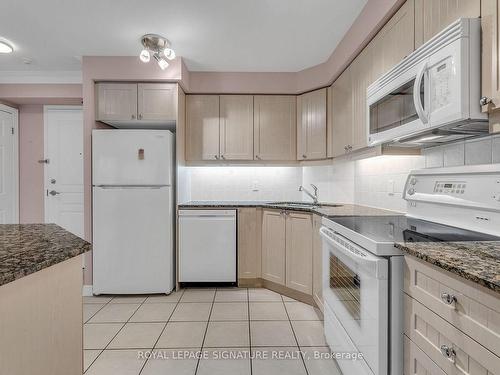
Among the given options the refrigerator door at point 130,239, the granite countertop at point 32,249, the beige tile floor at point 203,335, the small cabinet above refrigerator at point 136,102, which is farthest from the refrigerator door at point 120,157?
the granite countertop at point 32,249

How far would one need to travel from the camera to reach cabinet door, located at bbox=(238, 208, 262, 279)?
9.78 feet

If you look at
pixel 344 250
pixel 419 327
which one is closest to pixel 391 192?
pixel 344 250

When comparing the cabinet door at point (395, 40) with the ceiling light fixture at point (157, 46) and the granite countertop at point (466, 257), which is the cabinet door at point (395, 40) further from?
the ceiling light fixture at point (157, 46)

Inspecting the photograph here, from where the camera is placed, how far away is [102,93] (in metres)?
2.86

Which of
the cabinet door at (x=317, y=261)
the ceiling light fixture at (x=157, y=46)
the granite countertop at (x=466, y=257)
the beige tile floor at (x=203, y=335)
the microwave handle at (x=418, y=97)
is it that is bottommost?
the beige tile floor at (x=203, y=335)

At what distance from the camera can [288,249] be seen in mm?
2758

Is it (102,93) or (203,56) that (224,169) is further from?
(102,93)

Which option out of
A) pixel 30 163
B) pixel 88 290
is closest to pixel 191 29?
pixel 88 290

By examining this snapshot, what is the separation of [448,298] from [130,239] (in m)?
2.66

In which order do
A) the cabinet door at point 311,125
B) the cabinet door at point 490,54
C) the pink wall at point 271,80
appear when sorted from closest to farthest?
the cabinet door at point 490,54
the pink wall at point 271,80
the cabinet door at point 311,125

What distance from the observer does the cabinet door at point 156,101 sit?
2871mm

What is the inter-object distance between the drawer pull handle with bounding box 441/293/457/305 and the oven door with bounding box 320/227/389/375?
0.25 m

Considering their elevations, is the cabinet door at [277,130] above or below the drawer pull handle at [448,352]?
above

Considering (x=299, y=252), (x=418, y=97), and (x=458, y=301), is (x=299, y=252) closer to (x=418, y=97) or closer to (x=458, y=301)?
(x=418, y=97)
